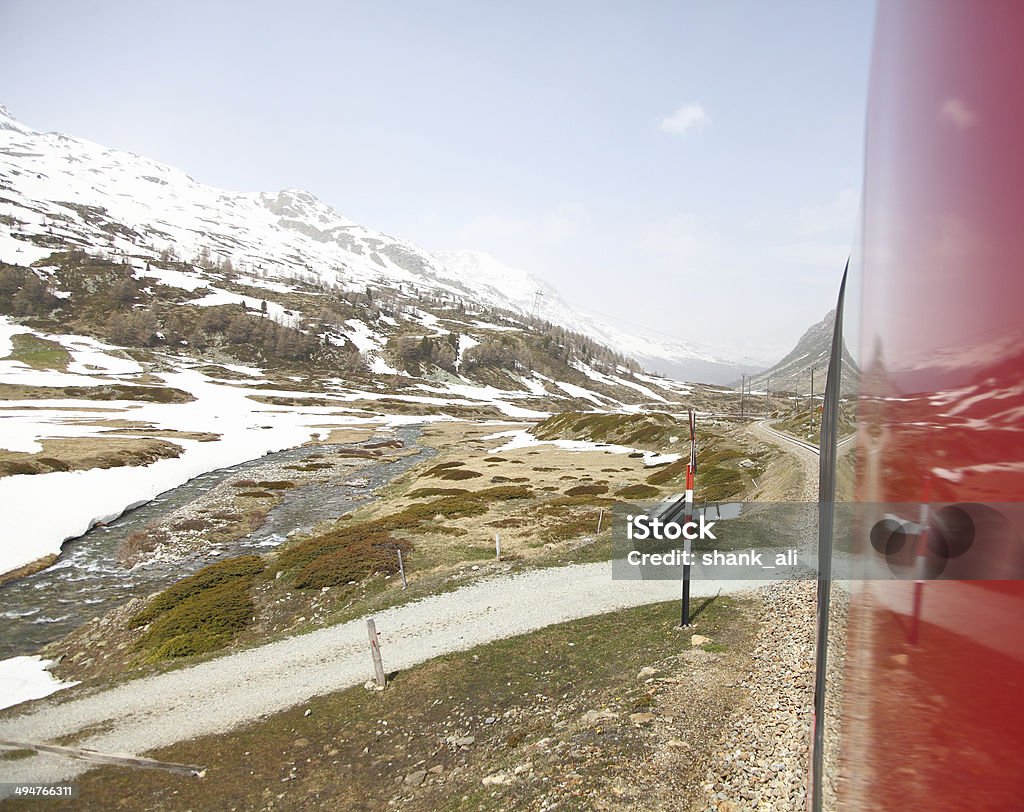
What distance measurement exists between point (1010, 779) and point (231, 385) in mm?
144421

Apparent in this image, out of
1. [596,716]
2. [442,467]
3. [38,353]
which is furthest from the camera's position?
[38,353]

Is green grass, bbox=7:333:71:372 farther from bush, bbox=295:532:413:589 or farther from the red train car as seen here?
the red train car

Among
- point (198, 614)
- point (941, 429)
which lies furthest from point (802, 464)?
point (941, 429)

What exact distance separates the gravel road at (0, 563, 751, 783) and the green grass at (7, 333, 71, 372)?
136931 mm

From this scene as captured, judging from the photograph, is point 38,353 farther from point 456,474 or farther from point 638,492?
point 638,492

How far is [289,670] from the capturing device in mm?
14242

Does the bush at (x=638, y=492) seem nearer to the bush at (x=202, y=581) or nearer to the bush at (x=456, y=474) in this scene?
the bush at (x=456, y=474)

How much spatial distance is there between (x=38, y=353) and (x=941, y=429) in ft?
556

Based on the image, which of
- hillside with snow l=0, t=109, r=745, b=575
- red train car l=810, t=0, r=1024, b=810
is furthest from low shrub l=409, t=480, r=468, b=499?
red train car l=810, t=0, r=1024, b=810

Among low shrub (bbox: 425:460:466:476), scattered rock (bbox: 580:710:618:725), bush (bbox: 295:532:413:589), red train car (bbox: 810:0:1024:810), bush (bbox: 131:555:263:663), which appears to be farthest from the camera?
low shrub (bbox: 425:460:466:476)

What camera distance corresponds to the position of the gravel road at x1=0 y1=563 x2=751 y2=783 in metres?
12.1

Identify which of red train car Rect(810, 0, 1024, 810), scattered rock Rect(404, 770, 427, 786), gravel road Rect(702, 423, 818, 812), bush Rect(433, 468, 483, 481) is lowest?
scattered rock Rect(404, 770, 427, 786)

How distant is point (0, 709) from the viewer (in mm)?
13414

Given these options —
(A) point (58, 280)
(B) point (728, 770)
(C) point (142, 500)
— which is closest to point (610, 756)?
(B) point (728, 770)
